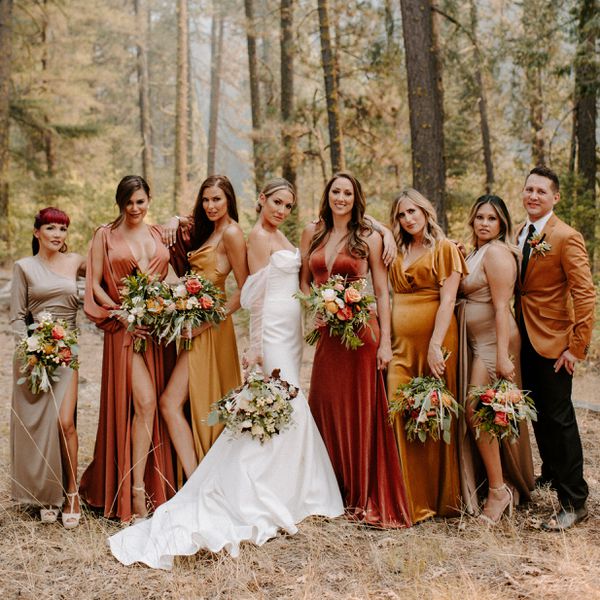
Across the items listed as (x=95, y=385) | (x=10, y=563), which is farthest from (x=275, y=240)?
(x=95, y=385)

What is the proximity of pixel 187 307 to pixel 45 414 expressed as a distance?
1.37 metres

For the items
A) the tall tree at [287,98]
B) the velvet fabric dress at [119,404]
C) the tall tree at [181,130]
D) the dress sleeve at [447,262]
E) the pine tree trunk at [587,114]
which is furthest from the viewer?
the tall tree at [181,130]

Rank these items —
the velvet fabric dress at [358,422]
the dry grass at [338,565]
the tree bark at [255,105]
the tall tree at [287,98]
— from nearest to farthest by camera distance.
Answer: the dry grass at [338,565], the velvet fabric dress at [358,422], the tall tree at [287,98], the tree bark at [255,105]

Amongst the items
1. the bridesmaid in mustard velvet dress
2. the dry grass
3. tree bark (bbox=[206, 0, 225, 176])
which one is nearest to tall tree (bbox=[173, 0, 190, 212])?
tree bark (bbox=[206, 0, 225, 176])

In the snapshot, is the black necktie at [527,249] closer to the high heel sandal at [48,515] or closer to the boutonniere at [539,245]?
the boutonniere at [539,245]

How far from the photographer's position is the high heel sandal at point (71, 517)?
188 inches

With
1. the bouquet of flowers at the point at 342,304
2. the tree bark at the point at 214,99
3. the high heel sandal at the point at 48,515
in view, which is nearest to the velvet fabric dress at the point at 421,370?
the bouquet of flowers at the point at 342,304

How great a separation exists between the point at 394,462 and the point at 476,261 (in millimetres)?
1676

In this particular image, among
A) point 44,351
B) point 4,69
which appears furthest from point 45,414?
point 4,69

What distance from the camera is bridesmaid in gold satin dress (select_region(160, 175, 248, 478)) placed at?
5031 mm

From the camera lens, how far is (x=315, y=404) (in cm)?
518

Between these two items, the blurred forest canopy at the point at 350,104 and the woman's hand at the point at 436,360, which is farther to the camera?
the blurred forest canopy at the point at 350,104

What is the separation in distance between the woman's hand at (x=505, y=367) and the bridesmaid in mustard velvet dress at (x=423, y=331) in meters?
0.38

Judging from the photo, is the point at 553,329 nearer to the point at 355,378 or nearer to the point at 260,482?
the point at 355,378
